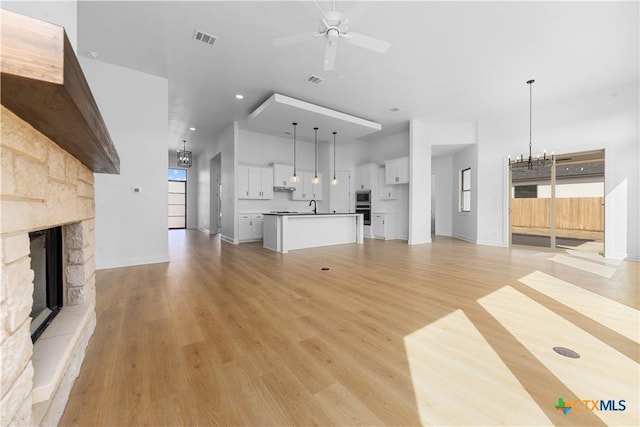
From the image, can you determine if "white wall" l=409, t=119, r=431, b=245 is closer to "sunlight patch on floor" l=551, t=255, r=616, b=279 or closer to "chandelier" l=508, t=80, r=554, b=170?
"chandelier" l=508, t=80, r=554, b=170

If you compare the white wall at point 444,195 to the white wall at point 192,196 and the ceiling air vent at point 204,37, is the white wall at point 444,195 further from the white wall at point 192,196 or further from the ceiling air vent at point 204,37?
the white wall at point 192,196

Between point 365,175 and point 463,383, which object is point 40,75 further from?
point 365,175

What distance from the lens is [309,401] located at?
52.6 inches

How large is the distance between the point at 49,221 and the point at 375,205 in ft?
25.7

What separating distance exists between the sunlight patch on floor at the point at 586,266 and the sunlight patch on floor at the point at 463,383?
3.59m

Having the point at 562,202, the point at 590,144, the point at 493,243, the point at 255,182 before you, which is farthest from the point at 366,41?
the point at 562,202

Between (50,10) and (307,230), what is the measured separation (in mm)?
5261

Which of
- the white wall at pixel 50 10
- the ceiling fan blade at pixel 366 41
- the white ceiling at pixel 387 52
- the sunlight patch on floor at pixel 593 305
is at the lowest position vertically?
the sunlight patch on floor at pixel 593 305

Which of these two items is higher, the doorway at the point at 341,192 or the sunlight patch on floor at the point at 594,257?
the doorway at the point at 341,192

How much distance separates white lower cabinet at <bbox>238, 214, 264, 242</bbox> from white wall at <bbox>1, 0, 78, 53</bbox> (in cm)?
562

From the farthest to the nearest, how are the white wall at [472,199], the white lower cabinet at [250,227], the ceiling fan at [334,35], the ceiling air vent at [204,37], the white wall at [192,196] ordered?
the white wall at [192,196]
the white lower cabinet at [250,227]
the white wall at [472,199]
the ceiling air vent at [204,37]
the ceiling fan at [334,35]

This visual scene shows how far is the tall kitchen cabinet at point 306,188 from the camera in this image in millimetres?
8406

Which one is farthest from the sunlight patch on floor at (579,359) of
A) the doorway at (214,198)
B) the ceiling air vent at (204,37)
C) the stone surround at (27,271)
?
the doorway at (214,198)

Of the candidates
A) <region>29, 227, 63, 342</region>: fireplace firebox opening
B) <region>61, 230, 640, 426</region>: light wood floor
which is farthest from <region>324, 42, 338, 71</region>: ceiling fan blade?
<region>29, 227, 63, 342</region>: fireplace firebox opening
